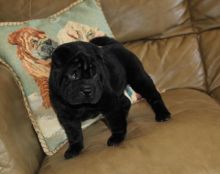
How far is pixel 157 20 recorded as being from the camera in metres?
1.90

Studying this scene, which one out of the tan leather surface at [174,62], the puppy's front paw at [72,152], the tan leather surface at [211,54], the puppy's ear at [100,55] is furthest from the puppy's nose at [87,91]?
the tan leather surface at [211,54]

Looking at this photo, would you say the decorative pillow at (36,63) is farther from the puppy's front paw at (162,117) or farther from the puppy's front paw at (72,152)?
the puppy's front paw at (162,117)

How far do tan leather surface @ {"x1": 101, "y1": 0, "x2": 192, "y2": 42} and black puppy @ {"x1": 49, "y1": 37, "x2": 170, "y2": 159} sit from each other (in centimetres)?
28

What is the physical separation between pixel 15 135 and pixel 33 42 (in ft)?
1.22

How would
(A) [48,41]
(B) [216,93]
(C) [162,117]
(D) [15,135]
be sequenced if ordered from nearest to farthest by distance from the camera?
(D) [15,135]
(C) [162,117]
(A) [48,41]
(B) [216,93]

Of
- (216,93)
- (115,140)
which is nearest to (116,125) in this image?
(115,140)

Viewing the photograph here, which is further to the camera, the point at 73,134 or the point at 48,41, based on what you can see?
the point at 48,41

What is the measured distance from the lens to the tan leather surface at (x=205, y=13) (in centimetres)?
191

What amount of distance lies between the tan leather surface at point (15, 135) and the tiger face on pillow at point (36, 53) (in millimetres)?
76

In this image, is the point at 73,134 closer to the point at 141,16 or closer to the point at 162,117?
the point at 162,117

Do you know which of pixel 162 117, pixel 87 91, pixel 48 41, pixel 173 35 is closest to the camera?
pixel 87 91

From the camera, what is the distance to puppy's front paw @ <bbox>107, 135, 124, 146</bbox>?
55.3 inches

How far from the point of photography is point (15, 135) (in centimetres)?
139

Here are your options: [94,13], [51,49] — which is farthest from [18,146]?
[94,13]
